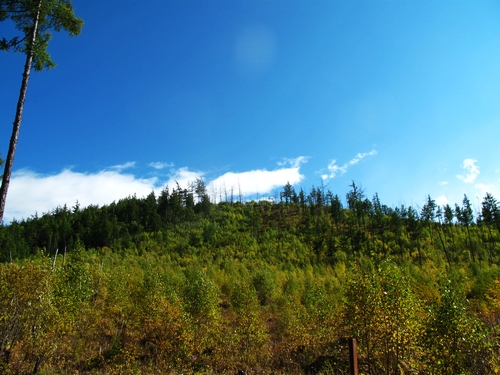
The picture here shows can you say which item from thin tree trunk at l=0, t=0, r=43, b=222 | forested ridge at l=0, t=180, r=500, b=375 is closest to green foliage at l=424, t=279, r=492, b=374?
forested ridge at l=0, t=180, r=500, b=375

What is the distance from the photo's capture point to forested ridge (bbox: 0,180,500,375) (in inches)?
420

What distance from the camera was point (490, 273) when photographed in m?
41.4

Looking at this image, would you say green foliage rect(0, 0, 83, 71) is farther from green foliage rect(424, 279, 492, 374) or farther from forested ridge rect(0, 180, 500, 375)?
green foliage rect(424, 279, 492, 374)

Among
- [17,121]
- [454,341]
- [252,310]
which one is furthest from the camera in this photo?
[252,310]

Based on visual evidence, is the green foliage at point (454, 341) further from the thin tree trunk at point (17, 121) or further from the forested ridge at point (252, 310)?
the thin tree trunk at point (17, 121)

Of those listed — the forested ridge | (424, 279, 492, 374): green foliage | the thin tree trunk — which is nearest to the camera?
the thin tree trunk

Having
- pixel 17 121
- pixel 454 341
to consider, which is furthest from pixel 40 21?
pixel 454 341

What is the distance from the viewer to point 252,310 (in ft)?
90.0

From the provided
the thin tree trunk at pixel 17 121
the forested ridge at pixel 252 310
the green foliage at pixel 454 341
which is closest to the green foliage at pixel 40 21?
the thin tree trunk at pixel 17 121

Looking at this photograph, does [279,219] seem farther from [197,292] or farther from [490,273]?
[197,292]

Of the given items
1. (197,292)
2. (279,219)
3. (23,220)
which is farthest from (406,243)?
(23,220)

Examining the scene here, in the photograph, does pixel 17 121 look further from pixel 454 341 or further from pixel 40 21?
pixel 454 341

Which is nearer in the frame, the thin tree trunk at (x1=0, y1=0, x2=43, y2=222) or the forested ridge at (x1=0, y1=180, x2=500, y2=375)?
the thin tree trunk at (x1=0, y1=0, x2=43, y2=222)

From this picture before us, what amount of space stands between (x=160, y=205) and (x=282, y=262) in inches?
1985
